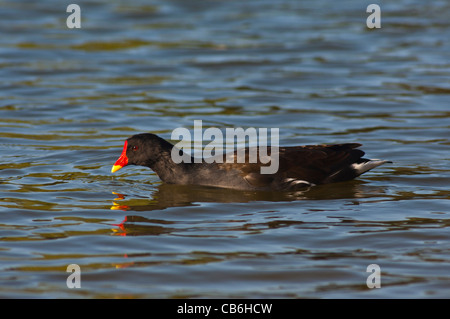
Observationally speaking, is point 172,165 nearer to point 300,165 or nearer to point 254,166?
point 254,166

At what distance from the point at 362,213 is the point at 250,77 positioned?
681cm

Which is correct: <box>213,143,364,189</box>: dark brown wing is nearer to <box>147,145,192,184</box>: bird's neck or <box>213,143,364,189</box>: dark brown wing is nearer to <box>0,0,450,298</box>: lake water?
<box>0,0,450,298</box>: lake water

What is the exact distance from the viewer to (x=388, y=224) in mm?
7352

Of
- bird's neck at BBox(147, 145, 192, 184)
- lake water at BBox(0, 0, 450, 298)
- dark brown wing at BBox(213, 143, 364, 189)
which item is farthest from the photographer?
bird's neck at BBox(147, 145, 192, 184)

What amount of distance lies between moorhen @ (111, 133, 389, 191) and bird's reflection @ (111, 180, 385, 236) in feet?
0.25

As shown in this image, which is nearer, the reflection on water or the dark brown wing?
the reflection on water

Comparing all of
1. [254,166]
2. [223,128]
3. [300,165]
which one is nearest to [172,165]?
[254,166]

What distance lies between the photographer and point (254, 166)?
8.41 meters

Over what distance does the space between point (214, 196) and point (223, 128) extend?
295 cm

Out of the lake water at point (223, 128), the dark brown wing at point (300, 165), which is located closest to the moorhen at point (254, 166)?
the dark brown wing at point (300, 165)

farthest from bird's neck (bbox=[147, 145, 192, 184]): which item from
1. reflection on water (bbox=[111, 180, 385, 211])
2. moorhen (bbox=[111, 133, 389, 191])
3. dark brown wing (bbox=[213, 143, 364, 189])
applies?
dark brown wing (bbox=[213, 143, 364, 189])

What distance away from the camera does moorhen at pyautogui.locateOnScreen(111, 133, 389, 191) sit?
27.6 ft

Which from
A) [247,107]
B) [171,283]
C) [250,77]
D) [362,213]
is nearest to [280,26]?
[250,77]
